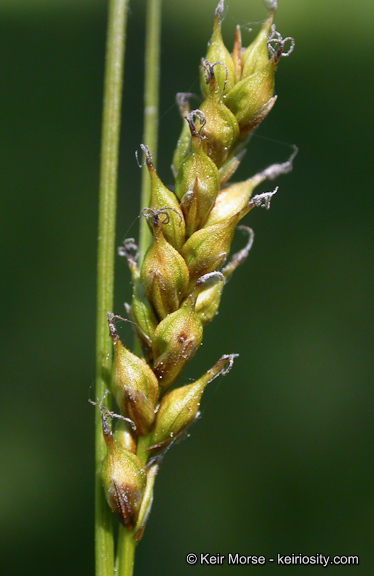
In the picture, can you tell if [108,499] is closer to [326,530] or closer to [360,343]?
[326,530]

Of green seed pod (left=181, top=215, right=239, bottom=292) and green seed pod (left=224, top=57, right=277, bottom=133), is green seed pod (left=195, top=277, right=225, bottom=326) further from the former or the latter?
green seed pod (left=224, top=57, right=277, bottom=133)

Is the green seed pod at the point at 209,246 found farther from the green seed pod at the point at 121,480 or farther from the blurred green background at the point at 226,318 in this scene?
the blurred green background at the point at 226,318

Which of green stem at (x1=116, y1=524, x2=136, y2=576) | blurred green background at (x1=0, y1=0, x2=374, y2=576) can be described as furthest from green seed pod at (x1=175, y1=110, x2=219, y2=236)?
blurred green background at (x1=0, y1=0, x2=374, y2=576)

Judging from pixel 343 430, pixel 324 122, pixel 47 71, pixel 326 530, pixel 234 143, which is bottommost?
pixel 326 530

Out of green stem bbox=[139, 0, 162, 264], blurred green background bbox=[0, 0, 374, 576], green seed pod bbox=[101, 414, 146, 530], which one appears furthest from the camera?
blurred green background bbox=[0, 0, 374, 576]

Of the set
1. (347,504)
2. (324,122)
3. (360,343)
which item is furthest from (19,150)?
(347,504)

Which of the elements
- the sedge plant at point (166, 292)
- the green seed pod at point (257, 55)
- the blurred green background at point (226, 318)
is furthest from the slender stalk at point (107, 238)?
the blurred green background at point (226, 318)

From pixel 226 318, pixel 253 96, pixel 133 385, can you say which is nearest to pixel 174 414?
pixel 133 385
